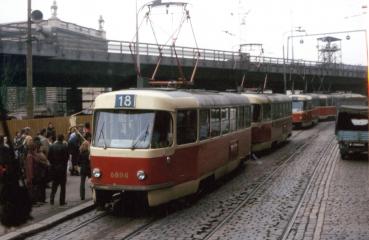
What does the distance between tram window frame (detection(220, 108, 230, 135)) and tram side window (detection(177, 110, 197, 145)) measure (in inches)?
111

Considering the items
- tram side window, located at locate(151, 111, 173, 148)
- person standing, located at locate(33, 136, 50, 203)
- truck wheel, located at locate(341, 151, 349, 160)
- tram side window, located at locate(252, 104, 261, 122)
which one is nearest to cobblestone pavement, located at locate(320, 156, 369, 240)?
truck wheel, located at locate(341, 151, 349, 160)

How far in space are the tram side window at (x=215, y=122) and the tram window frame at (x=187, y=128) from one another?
4.73 feet

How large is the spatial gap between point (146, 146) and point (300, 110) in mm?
32986

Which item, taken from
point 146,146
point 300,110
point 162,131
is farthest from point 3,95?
point 300,110

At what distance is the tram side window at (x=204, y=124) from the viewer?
14368mm

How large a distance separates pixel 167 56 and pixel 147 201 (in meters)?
31.6

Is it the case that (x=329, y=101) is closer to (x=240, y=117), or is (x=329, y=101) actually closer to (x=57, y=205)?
(x=240, y=117)

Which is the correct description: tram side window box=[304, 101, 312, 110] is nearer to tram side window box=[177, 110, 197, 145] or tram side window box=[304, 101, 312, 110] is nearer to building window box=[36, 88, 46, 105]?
building window box=[36, 88, 46, 105]

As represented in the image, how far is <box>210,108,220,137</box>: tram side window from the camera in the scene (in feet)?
50.4

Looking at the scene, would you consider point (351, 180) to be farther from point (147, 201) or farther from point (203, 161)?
point (147, 201)

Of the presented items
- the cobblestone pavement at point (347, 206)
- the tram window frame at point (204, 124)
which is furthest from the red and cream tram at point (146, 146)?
the cobblestone pavement at point (347, 206)

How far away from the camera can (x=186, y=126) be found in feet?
44.0

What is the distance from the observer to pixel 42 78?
3925 cm

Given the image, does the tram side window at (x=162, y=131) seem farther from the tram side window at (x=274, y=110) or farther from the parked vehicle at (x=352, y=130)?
the tram side window at (x=274, y=110)
